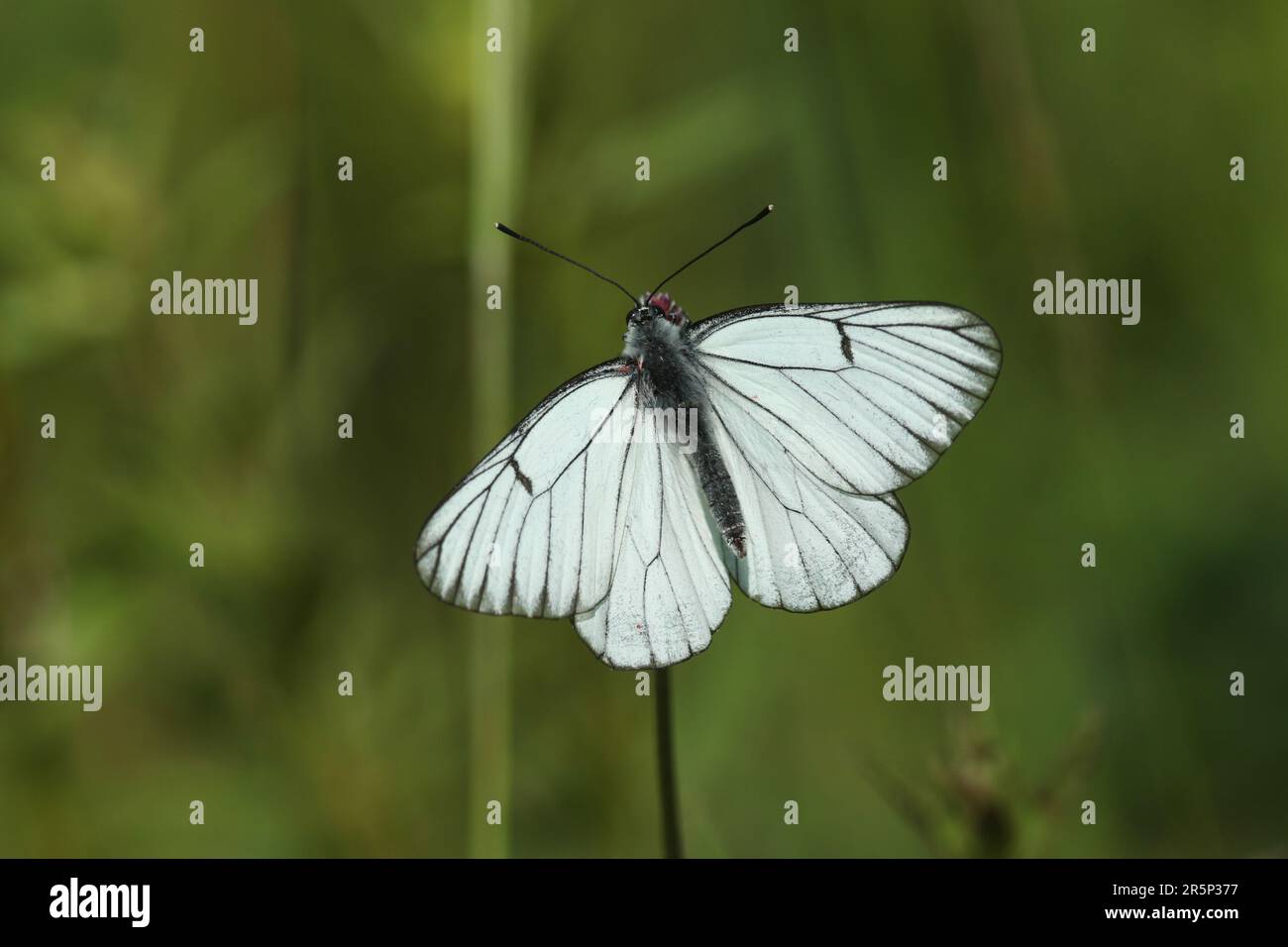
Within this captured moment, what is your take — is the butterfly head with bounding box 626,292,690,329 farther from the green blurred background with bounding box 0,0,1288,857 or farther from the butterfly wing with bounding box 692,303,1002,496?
the green blurred background with bounding box 0,0,1288,857

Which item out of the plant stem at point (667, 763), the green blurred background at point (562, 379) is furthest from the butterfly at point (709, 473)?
the green blurred background at point (562, 379)

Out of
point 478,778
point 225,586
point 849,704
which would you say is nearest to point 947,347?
point 478,778

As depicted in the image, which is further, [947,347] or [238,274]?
[238,274]

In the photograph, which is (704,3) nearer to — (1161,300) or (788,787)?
(1161,300)

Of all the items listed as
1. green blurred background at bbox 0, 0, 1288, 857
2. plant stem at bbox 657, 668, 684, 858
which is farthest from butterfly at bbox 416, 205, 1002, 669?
green blurred background at bbox 0, 0, 1288, 857

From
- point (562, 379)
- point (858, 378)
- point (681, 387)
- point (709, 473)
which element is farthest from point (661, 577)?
point (562, 379)

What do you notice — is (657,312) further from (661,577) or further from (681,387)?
(661,577)
